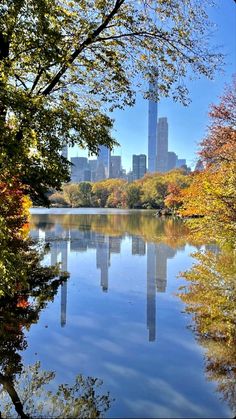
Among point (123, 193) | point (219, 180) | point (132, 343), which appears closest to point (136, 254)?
point (219, 180)

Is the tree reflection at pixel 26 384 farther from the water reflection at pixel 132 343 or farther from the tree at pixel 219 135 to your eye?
the tree at pixel 219 135

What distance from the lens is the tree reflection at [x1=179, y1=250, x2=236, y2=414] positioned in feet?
17.3

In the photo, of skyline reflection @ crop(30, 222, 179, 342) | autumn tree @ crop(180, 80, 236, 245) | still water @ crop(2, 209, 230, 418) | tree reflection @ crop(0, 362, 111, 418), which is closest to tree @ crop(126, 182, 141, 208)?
skyline reflection @ crop(30, 222, 179, 342)

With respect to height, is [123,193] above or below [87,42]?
below

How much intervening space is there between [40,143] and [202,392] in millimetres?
3847

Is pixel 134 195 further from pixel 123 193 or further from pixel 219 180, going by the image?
pixel 219 180

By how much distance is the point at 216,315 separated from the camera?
26.2ft

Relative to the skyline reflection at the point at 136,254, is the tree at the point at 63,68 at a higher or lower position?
higher

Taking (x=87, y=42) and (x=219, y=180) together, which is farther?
(x=219, y=180)

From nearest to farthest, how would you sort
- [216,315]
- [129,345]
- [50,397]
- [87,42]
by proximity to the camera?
[50,397] → [129,345] → [87,42] → [216,315]

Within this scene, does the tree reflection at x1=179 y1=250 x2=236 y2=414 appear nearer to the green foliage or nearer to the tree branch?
the tree branch

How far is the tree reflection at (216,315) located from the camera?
5.27m

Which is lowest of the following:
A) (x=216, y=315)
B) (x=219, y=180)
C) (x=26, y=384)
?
(x=26, y=384)

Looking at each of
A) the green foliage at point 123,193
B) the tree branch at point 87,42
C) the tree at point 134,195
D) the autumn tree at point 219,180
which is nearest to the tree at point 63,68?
the tree branch at point 87,42
